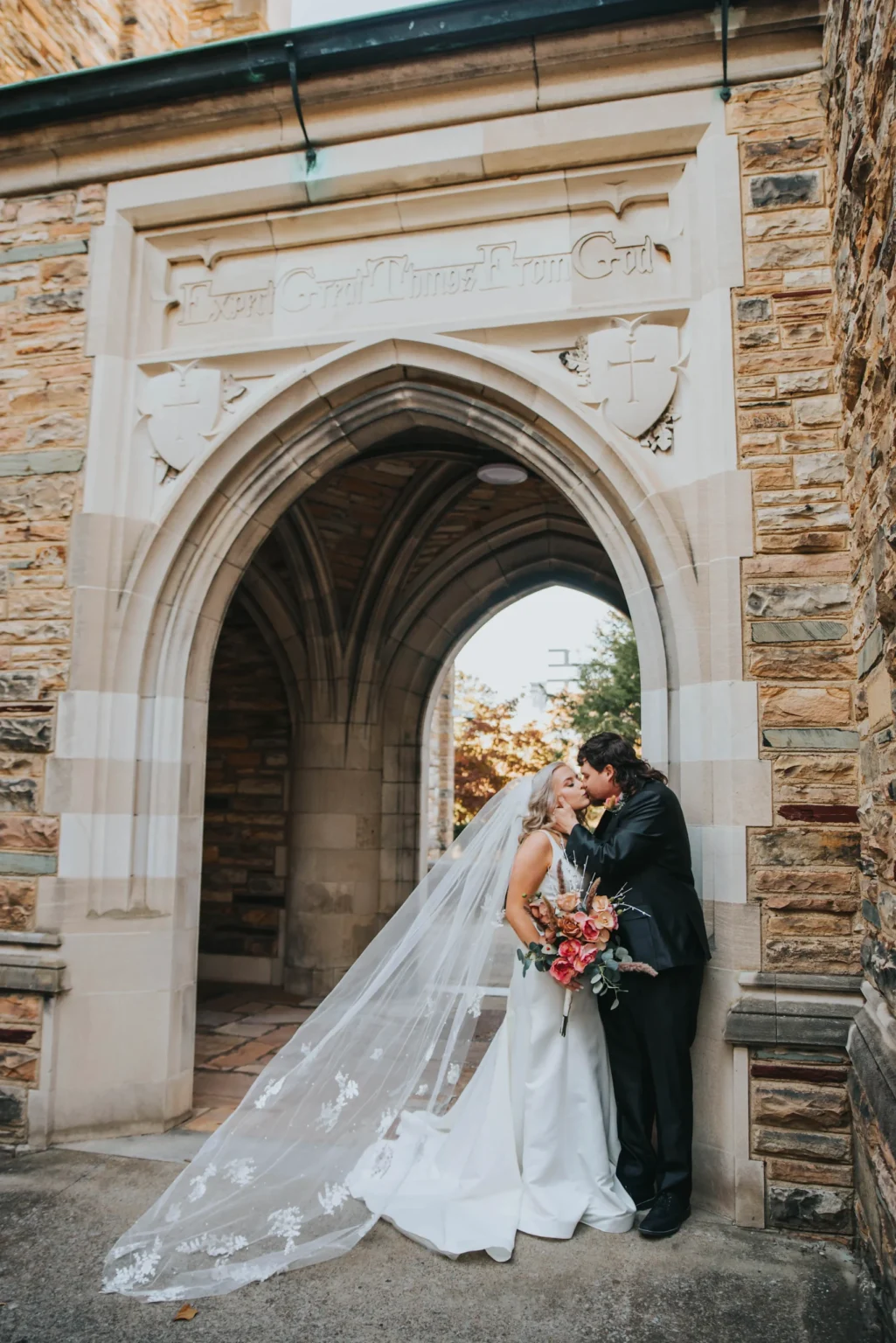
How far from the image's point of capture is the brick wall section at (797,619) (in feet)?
11.0

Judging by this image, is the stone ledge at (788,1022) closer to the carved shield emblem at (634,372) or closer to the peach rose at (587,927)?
the peach rose at (587,927)

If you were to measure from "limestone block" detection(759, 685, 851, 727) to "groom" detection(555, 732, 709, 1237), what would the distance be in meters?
0.52

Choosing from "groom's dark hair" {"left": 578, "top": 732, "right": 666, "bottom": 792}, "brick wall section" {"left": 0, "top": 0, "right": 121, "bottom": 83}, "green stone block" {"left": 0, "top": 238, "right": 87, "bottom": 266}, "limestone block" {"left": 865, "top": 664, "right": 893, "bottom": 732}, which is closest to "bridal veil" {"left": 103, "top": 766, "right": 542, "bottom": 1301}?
"groom's dark hair" {"left": 578, "top": 732, "right": 666, "bottom": 792}

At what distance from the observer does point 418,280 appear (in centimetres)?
438

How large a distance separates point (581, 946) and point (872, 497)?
5.80 feet

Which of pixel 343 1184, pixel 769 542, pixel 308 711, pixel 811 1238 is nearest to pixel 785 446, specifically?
pixel 769 542

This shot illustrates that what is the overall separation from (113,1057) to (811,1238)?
9.38 feet

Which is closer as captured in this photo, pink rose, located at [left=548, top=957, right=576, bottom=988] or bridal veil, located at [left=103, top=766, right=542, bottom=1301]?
bridal veil, located at [left=103, top=766, right=542, bottom=1301]

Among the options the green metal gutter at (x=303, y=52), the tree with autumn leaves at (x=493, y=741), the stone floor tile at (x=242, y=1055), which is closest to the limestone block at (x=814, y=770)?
the green metal gutter at (x=303, y=52)

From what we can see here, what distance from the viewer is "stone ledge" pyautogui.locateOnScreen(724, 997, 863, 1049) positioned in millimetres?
3340

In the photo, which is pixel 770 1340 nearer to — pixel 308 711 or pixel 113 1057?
pixel 113 1057

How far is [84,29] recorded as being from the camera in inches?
267

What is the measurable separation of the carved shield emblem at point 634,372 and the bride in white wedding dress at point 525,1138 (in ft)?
5.06

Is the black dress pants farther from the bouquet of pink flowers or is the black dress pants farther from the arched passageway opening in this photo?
the arched passageway opening
